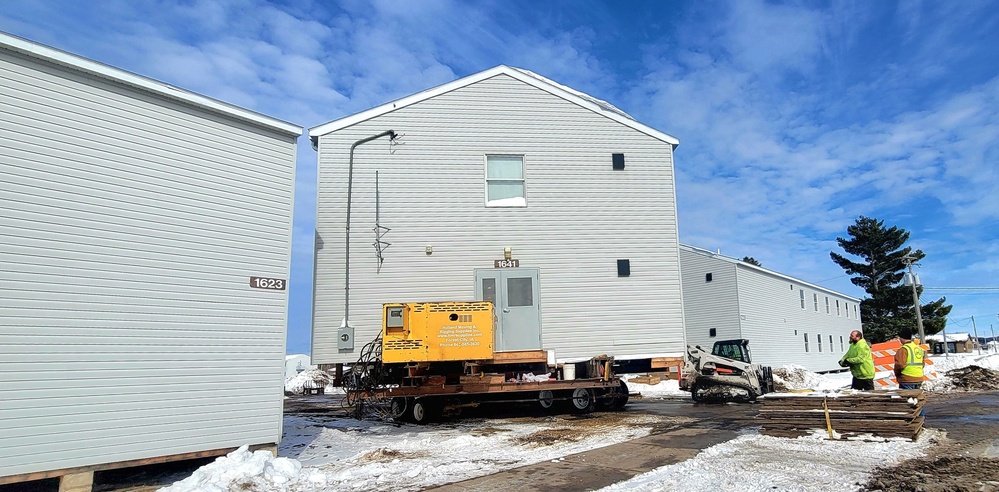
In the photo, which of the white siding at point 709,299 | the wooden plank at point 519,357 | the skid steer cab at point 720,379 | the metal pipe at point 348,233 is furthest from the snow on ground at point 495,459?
the white siding at point 709,299

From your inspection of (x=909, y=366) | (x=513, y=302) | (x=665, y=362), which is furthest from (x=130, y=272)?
(x=909, y=366)

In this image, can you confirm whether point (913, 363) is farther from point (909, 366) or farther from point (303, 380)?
point (303, 380)

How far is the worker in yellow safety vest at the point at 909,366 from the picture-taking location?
1116cm

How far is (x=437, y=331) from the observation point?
513 inches

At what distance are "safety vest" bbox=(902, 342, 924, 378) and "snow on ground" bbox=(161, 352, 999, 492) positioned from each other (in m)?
1.12

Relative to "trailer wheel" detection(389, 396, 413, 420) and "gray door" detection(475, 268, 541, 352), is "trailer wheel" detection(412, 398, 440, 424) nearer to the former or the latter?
"trailer wheel" detection(389, 396, 413, 420)

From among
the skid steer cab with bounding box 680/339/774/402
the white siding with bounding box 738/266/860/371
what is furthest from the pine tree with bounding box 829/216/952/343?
the skid steer cab with bounding box 680/339/774/402

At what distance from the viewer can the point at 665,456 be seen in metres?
8.84

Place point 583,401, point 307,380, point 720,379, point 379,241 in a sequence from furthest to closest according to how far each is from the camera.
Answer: point 307,380 < point 720,379 < point 583,401 < point 379,241

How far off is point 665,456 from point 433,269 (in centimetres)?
730

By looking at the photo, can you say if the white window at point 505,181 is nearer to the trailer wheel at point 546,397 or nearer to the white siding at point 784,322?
the trailer wheel at point 546,397

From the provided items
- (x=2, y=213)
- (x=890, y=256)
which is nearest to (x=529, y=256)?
(x=2, y=213)

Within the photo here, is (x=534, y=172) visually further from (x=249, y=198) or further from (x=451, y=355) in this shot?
(x=249, y=198)

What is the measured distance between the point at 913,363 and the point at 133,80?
13647mm
